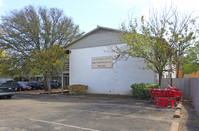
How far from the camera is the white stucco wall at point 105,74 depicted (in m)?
17.2

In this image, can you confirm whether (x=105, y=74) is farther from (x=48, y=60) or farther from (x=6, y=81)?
(x=6, y=81)

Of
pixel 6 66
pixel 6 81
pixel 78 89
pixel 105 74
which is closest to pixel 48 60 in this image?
pixel 78 89

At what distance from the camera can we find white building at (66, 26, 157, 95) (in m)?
17.4

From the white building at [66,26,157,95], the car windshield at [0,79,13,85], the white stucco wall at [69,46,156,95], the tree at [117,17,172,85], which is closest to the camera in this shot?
the tree at [117,17,172,85]

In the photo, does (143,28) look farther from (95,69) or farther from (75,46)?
(75,46)

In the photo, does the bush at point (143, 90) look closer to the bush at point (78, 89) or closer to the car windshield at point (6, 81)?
the bush at point (78, 89)

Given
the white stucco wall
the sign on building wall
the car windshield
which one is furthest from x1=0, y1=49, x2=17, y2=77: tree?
the sign on building wall

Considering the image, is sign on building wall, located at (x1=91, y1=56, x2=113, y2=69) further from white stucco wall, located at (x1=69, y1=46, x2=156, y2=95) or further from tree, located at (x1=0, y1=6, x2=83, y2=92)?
tree, located at (x1=0, y1=6, x2=83, y2=92)

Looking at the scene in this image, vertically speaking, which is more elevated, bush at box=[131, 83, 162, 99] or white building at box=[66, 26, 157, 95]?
white building at box=[66, 26, 157, 95]

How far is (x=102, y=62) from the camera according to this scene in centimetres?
1911

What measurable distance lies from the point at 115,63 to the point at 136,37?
5637 millimetres

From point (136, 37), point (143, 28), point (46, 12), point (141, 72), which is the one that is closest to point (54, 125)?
point (136, 37)

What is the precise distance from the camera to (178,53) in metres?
13.0

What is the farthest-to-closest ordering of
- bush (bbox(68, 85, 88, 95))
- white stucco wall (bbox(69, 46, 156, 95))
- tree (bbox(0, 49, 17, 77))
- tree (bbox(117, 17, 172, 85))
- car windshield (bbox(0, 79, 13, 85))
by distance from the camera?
1. tree (bbox(0, 49, 17, 77))
2. bush (bbox(68, 85, 88, 95))
3. white stucco wall (bbox(69, 46, 156, 95))
4. car windshield (bbox(0, 79, 13, 85))
5. tree (bbox(117, 17, 172, 85))
